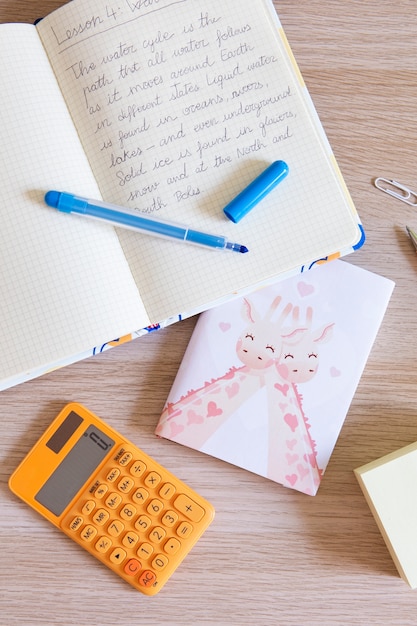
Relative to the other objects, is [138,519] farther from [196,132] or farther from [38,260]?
[196,132]

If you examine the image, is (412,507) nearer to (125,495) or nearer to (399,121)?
(125,495)

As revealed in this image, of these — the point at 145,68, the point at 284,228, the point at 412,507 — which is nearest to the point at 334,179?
the point at 284,228

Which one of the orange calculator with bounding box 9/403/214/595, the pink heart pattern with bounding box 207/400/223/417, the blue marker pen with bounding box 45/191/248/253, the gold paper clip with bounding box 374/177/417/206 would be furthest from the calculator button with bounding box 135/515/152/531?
the gold paper clip with bounding box 374/177/417/206

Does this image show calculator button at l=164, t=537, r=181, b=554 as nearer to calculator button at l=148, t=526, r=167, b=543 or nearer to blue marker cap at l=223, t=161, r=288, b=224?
calculator button at l=148, t=526, r=167, b=543

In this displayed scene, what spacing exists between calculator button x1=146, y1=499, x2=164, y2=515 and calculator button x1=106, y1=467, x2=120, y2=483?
0.04 m

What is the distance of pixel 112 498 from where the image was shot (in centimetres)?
62

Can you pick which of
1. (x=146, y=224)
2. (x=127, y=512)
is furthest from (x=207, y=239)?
(x=127, y=512)

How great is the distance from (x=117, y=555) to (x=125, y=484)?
0.07 metres

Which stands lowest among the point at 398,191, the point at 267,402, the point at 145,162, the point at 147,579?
the point at 147,579

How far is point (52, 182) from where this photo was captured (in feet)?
1.94

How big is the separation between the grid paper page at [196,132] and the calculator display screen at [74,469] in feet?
0.46

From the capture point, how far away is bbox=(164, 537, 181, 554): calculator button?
0.61 meters

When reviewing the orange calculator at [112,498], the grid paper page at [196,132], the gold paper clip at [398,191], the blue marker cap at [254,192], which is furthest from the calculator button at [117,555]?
the gold paper clip at [398,191]

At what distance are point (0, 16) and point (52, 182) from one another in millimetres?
197
